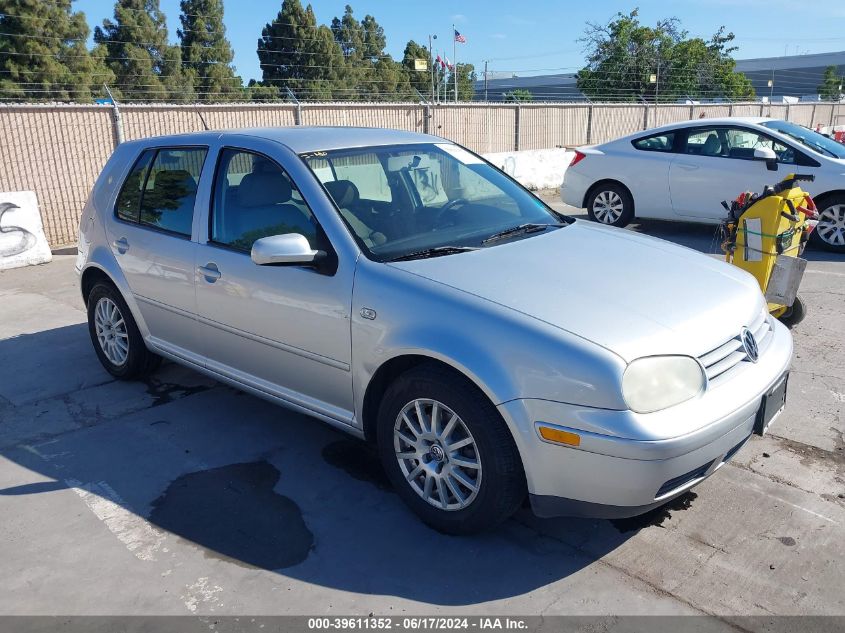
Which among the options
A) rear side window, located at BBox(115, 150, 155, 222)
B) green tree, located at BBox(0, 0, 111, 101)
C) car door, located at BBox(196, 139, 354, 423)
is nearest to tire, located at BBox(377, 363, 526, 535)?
car door, located at BBox(196, 139, 354, 423)

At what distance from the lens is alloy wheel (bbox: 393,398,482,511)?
311cm

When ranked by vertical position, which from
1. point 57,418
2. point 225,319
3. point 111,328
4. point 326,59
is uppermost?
point 326,59

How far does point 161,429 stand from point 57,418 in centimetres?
77

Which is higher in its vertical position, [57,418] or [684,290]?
[684,290]

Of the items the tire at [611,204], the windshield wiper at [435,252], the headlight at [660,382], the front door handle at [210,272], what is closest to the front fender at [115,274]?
the front door handle at [210,272]

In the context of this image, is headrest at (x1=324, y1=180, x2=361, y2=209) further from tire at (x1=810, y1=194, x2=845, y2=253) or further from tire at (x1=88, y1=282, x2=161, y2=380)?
tire at (x1=810, y1=194, x2=845, y2=253)

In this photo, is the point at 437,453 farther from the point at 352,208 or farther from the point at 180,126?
the point at 180,126

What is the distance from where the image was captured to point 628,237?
13.4 feet

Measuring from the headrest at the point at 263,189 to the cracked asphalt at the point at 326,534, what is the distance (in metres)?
1.40

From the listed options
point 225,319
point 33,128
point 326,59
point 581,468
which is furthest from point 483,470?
point 326,59

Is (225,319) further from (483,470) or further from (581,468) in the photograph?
(581,468)

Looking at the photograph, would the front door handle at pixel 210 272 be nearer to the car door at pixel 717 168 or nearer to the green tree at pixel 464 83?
the car door at pixel 717 168

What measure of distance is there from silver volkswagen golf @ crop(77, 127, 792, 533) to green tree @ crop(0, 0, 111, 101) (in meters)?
23.8

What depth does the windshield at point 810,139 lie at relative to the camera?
9.08 meters
